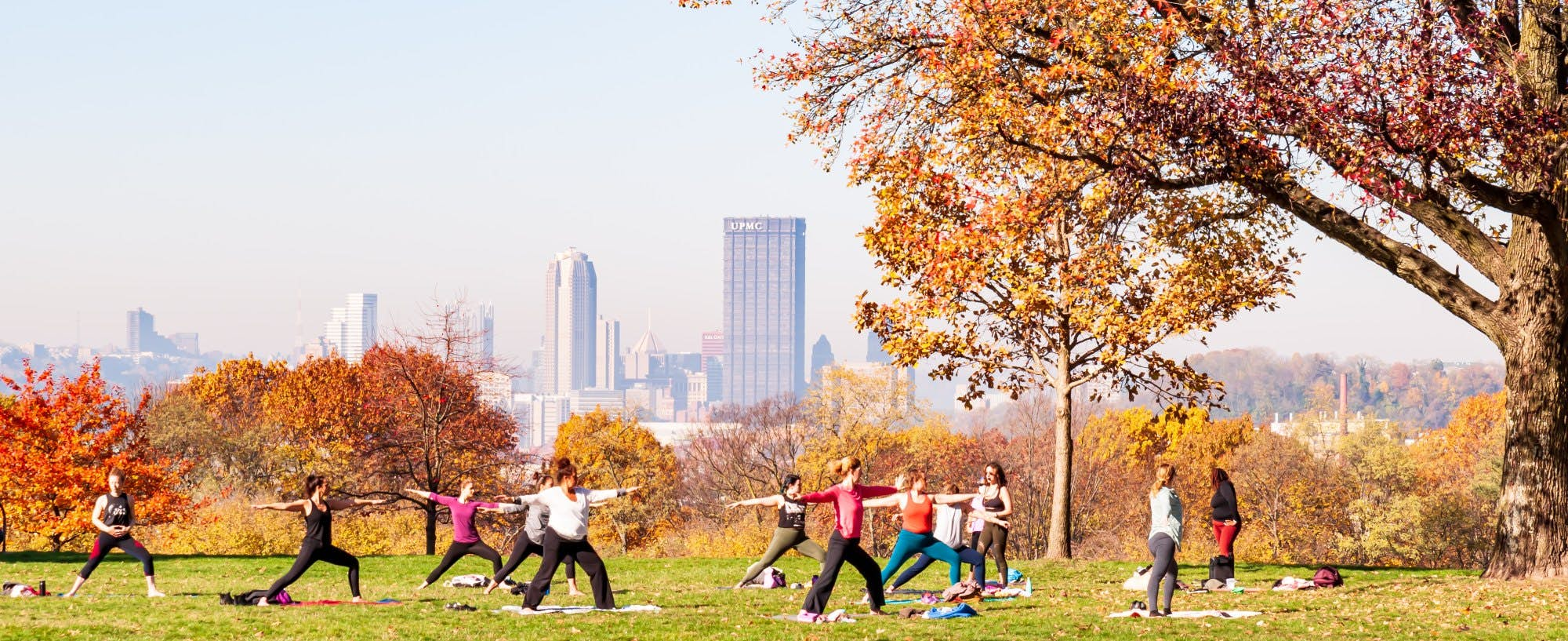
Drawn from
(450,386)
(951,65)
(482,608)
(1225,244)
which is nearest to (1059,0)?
(951,65)

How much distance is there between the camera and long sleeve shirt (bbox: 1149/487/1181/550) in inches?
663

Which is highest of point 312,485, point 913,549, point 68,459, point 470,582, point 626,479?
point 312,485

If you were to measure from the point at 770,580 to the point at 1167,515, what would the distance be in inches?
278

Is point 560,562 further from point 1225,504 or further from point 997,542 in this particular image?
point 1225,504

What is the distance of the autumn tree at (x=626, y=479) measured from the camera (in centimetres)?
7788

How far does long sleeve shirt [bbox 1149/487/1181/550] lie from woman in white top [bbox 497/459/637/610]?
616 cm

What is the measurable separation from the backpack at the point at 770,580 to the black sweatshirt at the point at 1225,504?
6.62 m

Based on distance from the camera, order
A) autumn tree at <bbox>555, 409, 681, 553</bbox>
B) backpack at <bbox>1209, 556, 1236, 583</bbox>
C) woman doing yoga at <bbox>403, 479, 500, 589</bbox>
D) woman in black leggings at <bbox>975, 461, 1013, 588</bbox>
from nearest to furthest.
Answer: woman in black leggings at <bbox>975, 461, 1013, 588</bbox>, woman doing yoga at <bbox>403, 479, 500, 589</bbox>, backpack at <bbox>1209, 556, 1236, 583</bbox>, autumn tree at <bbox>555, 409, 681, 553</bbox>

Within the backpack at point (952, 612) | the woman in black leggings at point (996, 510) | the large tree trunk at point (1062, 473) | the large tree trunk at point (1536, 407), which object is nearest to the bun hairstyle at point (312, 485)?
the backpack at point (952, 612)

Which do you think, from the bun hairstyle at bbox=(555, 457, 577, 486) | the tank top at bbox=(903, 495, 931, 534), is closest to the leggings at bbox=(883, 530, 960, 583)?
the tank top at bbox=(903, 495, 931, 534)

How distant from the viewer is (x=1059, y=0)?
22891 mm

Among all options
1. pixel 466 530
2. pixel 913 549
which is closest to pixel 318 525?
pixel 466 530

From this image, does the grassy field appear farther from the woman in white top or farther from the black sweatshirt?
the black sweatshirt

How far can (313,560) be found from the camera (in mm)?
18203
